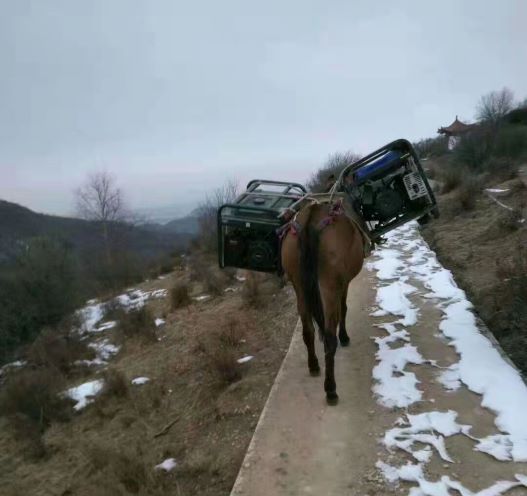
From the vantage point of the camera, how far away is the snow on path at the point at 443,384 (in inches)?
121

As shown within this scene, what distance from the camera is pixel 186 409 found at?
17.9 ft

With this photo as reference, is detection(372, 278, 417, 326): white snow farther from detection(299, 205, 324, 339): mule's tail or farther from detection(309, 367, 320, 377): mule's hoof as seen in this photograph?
detection(299, 205, 324, 339): mule's tail

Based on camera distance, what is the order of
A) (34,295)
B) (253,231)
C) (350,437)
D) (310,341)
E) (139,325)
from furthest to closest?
1. (34,295)
2. (139,325)
3. (253,231)
4. (310,341)
5. (350,437)

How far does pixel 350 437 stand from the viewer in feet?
11.5

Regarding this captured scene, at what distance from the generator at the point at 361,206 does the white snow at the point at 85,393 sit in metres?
A: 3.90

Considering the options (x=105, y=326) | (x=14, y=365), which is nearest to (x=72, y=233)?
(x=14, y=365)

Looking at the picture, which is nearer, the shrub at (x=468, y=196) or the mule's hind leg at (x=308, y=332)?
the mule's hind leg at (x=308, y=332)

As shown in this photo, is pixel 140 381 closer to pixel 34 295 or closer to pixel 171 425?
pixel 171 425

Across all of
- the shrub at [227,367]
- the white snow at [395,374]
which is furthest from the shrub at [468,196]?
the shrub at [227,367]

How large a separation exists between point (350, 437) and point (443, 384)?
1.12 m

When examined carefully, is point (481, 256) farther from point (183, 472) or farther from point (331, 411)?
point (183, 472)

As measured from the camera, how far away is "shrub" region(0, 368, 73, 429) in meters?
7.44

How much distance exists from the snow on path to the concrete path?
0.17 feet

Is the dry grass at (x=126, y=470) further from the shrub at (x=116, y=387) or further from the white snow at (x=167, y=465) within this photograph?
the shrub at (x=116, y=387)
